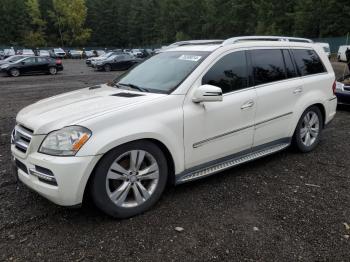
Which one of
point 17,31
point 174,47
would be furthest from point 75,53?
point 174,47

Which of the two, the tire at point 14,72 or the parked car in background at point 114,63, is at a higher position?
the tire at point 14,72

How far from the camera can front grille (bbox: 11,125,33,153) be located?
3512mm

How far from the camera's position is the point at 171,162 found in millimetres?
3902

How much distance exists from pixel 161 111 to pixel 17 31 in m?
90.2

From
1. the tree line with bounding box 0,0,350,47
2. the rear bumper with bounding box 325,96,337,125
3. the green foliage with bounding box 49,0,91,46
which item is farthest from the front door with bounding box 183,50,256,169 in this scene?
the green foliage with bounding box 49,0,91,46

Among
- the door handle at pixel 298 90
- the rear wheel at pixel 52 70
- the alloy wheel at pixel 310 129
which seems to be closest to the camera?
the door handle at pixel 298 90

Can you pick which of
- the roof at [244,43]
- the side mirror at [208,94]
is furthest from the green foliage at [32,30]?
the side mirror at [208,94]

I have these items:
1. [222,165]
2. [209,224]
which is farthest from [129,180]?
[222,165]

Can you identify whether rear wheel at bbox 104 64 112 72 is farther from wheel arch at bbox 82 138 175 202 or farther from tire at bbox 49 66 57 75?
wheel arch at bbox 82 138 175 202

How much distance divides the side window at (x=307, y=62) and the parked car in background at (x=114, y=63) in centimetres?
2278

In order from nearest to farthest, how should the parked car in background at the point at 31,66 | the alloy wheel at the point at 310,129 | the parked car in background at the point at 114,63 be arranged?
1. the alloy wheel at the point at 310,129
2. the parked car in background at the point at 31,66
3. the parked car in background at the point at 114,63

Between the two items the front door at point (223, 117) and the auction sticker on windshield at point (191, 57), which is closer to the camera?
the front door at point (223, 117)

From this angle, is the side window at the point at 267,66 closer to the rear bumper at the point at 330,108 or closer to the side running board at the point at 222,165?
the side running board at the point at 222,165

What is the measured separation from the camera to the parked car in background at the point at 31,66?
22672 millimetres
